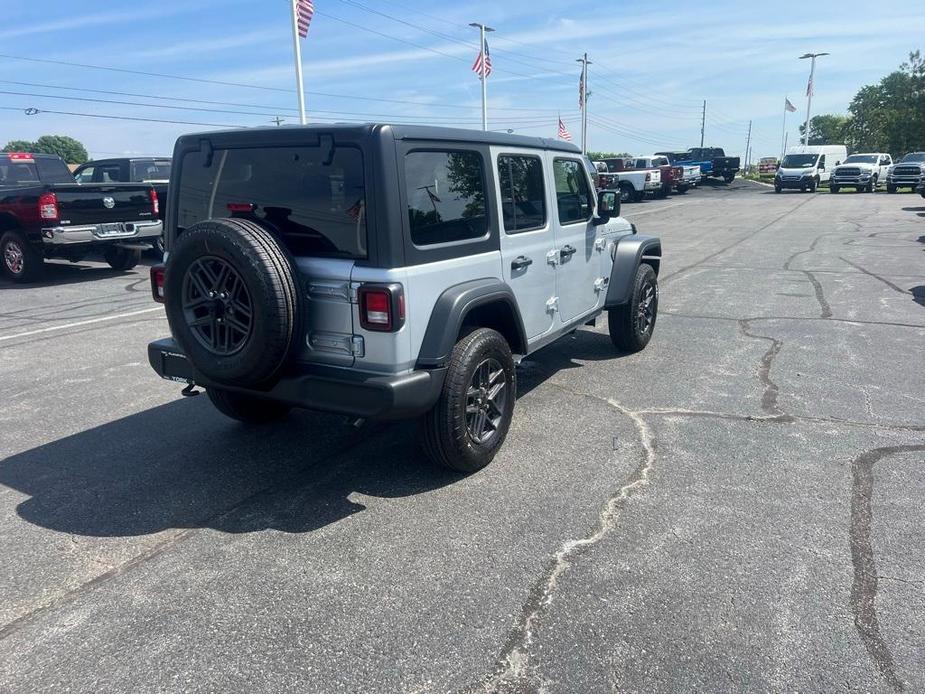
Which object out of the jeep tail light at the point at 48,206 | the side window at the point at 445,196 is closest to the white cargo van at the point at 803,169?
the jeep tail light at the point at 48,206

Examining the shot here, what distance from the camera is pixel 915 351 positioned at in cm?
682

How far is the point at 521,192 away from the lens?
4832 mm

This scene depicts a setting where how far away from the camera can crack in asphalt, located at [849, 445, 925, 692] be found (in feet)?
8.62

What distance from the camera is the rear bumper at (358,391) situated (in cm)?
355

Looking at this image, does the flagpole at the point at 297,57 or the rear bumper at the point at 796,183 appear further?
the rear bumper at the point at 796,183

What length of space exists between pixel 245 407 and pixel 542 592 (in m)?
2.76

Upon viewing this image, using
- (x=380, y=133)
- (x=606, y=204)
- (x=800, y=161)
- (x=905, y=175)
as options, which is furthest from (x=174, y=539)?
(x=800, y=161)

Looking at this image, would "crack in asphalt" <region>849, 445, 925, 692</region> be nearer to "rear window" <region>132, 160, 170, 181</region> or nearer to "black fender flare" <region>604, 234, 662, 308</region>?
"black fender flare" <region>604, 234, 662, 308</region>

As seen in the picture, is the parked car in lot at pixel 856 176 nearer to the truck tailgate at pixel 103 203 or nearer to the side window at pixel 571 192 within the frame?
the truck tailgate at pixel 103 203

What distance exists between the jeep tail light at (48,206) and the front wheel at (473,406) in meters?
9.77

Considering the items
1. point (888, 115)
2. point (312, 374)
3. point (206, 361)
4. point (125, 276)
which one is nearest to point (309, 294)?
point (312, 374)

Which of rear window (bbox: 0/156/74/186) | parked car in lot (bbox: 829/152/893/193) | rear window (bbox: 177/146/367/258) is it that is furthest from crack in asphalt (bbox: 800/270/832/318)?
parked car in lot (bbox: 829/152/893/193)

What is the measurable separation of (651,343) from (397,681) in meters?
5.41

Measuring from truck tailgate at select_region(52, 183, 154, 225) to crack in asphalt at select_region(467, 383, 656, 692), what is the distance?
34.2ft
